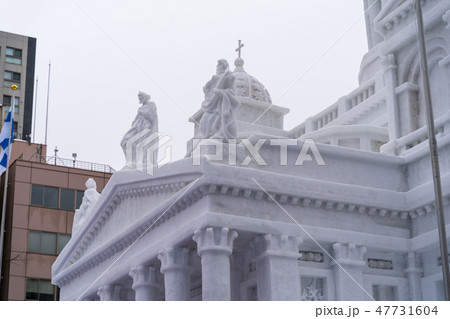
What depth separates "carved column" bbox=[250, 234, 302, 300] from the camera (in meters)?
27.5

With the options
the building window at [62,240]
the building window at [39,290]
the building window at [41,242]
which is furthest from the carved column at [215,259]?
the building window at [41,242]

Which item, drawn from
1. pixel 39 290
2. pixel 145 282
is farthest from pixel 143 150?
pixel 39 290

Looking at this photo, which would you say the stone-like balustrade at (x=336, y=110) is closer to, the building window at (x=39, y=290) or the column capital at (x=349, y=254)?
the column capital at (x=349, y=254)

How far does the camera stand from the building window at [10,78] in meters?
91.3

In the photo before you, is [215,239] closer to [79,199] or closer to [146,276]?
[146,276]

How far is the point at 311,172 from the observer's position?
29641mm

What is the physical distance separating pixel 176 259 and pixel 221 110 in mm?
5037

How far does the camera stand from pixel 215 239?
27172mm

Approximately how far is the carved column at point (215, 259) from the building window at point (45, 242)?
117 ft

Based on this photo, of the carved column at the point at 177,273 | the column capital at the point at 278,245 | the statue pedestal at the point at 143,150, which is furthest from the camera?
the statue pedestal at the point at 143,150

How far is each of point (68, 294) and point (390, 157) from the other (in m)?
16.4

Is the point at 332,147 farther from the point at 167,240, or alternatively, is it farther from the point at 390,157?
the point at 167,240

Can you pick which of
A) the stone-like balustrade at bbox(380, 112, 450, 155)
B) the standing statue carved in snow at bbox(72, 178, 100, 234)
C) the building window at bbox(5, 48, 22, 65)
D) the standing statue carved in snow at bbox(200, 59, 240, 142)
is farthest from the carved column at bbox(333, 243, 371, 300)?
the building window at bbox(5, 48, 22, 65)

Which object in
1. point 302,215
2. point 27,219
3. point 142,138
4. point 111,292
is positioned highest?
point 27,219
